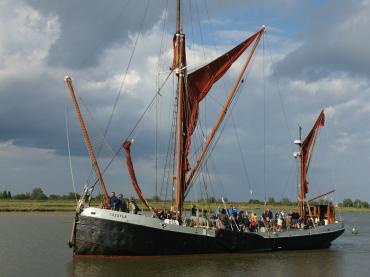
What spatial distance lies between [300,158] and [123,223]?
22.5 meters

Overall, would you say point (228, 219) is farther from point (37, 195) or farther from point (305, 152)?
point (37, 195)

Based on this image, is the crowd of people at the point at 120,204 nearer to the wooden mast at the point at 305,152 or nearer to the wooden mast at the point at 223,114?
the wooden mast at the point at 223,114

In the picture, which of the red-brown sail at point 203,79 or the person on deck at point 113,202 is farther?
the red-brown sail at point 203,79

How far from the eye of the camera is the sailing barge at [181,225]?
1438 inches

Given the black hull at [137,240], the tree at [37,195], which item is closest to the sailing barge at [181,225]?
the black hull at [137,240]

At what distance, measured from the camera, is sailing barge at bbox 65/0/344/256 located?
36.5m

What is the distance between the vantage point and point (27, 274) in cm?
3316

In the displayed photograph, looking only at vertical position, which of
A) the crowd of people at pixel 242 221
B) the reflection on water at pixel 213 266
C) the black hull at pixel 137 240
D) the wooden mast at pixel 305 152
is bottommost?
the reflection on water at pixel 213 266

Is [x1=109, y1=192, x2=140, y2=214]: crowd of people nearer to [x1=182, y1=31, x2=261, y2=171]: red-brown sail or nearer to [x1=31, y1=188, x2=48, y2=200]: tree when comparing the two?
[x1=182, y1=31, x2=261, y2=171]: red-brown sail

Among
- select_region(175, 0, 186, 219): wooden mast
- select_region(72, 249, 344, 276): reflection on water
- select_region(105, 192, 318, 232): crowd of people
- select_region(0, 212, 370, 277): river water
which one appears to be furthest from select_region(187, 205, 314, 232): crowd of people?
select_region(72, 249, 344, 276): reflection on water

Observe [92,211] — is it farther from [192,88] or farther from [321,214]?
[321,214]

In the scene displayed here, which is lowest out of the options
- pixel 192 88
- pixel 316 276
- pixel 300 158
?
pixel 316 276

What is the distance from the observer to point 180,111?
135 ft

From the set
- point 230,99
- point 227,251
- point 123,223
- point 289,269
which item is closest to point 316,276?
point 289,269
